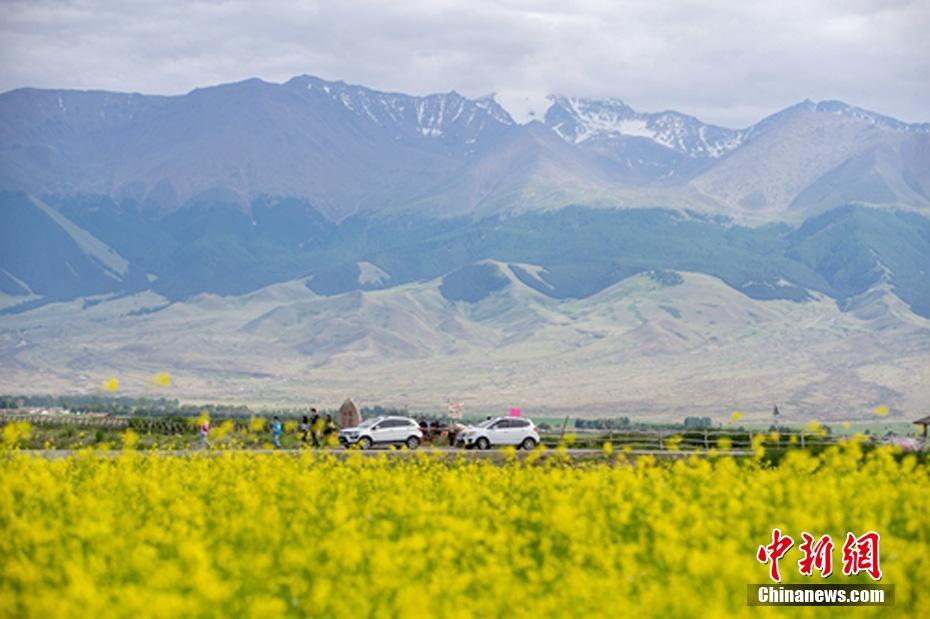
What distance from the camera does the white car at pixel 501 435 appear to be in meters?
64.1

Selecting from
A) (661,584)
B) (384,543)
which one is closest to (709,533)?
(661,584)

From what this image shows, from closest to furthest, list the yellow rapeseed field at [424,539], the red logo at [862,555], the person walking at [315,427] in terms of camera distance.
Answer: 1. the yellow rapeseed field at [424,539]
2. the red logo at [862,555]
3. the person walking at [315,427]

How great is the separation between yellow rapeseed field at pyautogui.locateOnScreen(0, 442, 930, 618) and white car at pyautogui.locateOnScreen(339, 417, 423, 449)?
29.0 meters

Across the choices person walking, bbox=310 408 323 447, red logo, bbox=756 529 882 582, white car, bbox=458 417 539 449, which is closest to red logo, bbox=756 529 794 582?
red logo, bbox=756 529 882 582

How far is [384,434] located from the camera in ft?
209

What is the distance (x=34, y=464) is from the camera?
33.9 m

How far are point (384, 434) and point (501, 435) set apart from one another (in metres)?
4.90

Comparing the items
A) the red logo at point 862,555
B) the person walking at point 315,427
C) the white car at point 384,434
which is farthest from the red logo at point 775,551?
the white car at point 384,434

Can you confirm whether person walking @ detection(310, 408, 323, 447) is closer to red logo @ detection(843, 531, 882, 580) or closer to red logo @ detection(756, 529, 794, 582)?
red logo @ detection(756, 529, 794, 582)

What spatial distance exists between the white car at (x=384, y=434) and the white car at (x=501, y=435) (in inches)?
79.1

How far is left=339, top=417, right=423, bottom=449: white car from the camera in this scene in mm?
63188

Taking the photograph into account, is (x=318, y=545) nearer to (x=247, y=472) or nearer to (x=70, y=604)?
(x=70, y=604)

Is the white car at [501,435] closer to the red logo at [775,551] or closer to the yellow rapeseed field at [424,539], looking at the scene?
the yellow rapeseed field at [424,539]

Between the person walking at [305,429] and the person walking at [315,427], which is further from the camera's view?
the person walking at [305,429]
